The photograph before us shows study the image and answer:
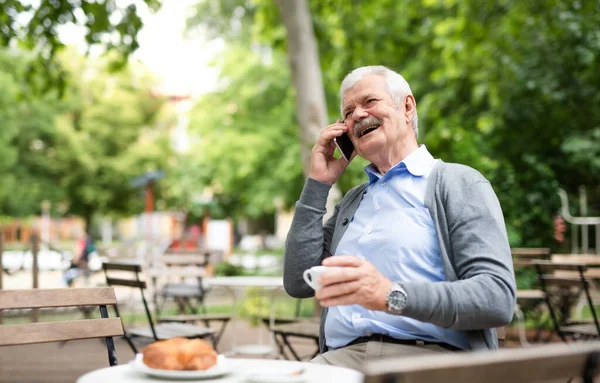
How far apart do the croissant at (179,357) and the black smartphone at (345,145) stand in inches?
48.0

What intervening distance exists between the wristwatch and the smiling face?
31.0 inches

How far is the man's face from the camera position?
281 centimetres

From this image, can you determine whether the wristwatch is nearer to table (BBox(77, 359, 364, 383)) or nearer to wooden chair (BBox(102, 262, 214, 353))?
table (BBox(77, 359, 364, 383))

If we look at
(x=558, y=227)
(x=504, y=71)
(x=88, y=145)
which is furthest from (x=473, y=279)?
(x=88, y=145)

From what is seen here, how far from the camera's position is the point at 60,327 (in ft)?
→ 8.66

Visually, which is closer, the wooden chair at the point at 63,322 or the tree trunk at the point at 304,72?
the wooden chair at the point at 63,322

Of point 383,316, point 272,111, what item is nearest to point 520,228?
point 383,316

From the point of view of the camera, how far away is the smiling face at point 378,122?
9.22ft

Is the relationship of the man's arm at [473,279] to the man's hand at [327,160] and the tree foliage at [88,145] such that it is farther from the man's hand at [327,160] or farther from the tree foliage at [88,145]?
the tree foliage at [88,145]

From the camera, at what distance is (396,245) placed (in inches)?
101

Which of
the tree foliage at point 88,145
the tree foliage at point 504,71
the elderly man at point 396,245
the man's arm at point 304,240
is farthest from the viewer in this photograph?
the tree foliage at point 88,145

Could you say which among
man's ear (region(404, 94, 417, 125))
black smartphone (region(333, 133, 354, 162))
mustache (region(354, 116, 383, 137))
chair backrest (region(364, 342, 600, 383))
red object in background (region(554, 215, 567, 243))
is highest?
man's ear (region(404, 94, 417, 125))

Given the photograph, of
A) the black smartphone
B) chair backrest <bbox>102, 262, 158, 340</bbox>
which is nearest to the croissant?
the black smartphone

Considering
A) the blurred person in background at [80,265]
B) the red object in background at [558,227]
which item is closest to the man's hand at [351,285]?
the blurred person in background at [80,265]
